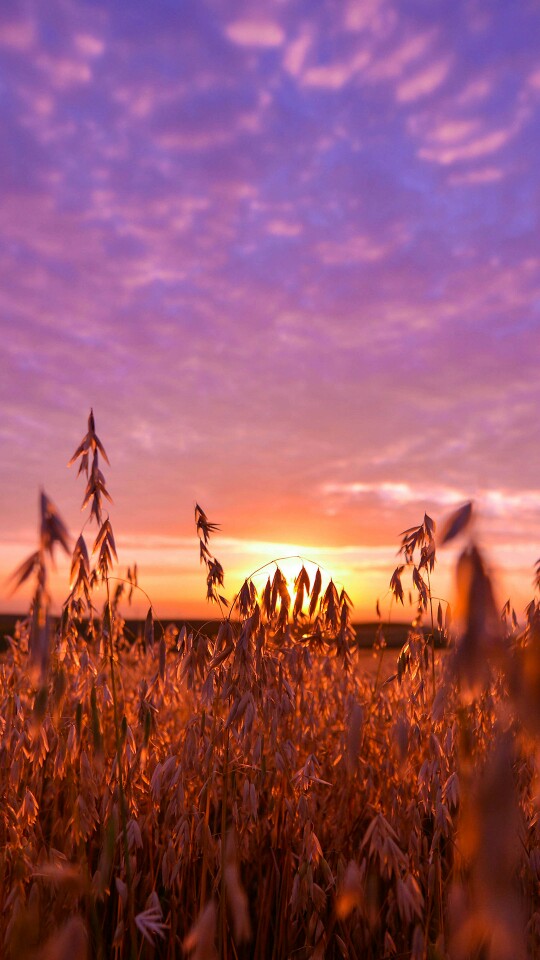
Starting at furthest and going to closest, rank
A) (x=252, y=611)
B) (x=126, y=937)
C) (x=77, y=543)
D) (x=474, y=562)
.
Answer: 1. (x=126, y=937)
2. (x=77, y=543)
3. (x=252, y=611)
4. (x=474, y=562)

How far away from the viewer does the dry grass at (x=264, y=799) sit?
1.12 meters

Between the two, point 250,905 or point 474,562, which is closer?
point 474,562

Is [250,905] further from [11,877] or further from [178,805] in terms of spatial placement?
[11,877]

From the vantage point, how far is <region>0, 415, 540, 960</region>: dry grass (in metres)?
1.12

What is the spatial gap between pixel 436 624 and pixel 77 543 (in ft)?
5.33

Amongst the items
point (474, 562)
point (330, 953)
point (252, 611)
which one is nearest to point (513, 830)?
point (474, 562)

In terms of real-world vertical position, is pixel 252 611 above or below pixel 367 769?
above

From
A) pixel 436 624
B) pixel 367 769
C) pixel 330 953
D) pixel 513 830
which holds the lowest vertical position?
pixel 330 953

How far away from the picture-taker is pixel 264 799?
334 cm

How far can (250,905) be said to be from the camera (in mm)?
2977

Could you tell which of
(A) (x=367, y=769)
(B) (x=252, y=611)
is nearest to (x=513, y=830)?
(B) (x=252, y=611)

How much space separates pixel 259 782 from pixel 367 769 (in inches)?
33.9

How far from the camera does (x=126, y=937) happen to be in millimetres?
2674

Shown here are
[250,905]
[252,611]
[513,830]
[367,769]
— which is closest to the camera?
[513,830]
